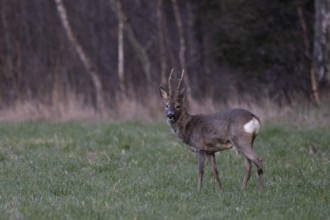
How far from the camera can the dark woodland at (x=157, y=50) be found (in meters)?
21.4

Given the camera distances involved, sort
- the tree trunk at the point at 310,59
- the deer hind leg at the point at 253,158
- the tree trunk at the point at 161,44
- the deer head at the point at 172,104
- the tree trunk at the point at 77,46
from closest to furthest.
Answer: the deer hind leg at the point at 253,158 < the deer head at the point at 172,104 < the tree trunk at the point at 310,59 < the tree trunk at the point at 77,46 < the tree trunk at the point at 161,44

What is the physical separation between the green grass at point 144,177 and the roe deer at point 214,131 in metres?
0.32

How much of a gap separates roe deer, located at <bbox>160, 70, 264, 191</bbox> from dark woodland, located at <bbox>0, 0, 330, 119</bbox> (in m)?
9.99

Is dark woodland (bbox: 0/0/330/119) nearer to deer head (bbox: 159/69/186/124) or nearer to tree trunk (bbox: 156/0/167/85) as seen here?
tree trunk (bbox: 156/0/167/85)

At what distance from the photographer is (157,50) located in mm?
26078

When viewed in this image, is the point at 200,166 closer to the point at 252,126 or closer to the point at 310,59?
the point at 252,126

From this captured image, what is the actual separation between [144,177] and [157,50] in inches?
640

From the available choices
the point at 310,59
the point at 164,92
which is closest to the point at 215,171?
the point at 164,92

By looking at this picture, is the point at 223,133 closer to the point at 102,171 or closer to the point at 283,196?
the point at 283,196

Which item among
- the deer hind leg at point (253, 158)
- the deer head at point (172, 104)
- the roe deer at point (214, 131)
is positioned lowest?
the deer hind leg at point (253, 158)

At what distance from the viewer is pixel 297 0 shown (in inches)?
878

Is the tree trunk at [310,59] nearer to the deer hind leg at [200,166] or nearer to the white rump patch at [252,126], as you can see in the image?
the deer hind leg at [200,166]

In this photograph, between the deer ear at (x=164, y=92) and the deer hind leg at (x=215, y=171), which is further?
the deer ear at (x=164, y=92)

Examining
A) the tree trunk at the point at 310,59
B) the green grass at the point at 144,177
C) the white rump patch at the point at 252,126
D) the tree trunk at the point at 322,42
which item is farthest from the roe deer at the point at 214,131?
the tree trunk at the point at 322,42
